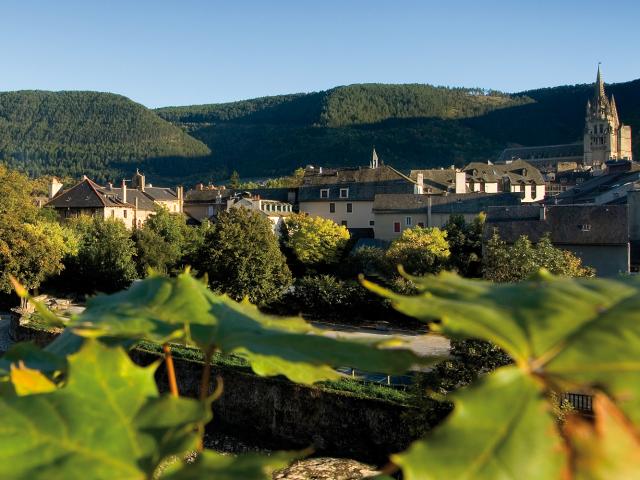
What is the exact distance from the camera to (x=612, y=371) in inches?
36.7

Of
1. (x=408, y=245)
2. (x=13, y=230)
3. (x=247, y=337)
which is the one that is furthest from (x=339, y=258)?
(x=247, y=337)

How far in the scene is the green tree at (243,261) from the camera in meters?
36.9

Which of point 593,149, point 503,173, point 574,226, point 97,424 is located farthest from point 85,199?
point 593,149

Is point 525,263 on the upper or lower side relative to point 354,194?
lower

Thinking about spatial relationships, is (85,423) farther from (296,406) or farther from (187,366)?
(187,366)

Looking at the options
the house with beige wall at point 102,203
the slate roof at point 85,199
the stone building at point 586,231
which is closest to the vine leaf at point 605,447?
the stone building at point 586,231

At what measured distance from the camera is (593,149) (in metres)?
134

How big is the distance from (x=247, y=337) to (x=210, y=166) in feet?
604

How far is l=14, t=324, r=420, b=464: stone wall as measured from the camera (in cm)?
1927

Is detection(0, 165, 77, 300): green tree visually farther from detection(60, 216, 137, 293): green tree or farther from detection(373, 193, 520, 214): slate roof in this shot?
detection(373, 193, 520, 214): slate roof

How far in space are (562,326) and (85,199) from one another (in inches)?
2530

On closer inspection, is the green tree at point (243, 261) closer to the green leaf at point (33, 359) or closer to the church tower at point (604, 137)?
the green leaf at point (33, 359)

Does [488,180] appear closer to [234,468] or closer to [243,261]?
[243,261]

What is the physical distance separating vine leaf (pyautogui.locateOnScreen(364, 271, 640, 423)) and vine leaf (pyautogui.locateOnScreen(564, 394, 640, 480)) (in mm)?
35
